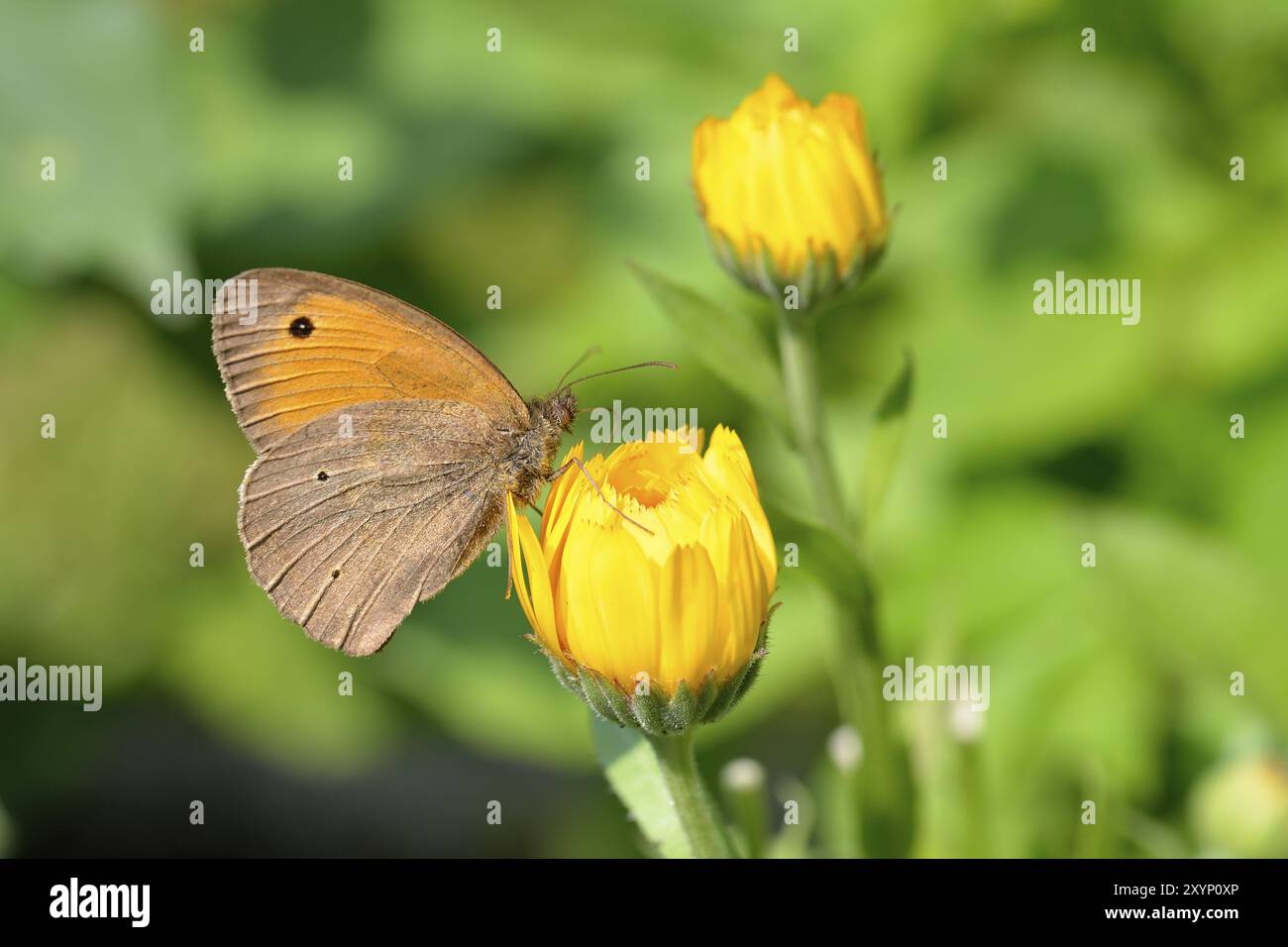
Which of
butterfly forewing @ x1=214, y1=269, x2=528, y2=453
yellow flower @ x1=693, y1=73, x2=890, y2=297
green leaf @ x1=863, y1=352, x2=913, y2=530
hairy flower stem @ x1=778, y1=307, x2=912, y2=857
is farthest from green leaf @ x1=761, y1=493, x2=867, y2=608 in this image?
butterfly forewing @ x1=214, y1=269, x2=528, y2=453

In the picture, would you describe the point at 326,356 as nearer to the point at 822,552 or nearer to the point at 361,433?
the point at 361,433

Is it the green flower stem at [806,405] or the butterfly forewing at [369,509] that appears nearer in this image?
the green flower stem at [806,405]

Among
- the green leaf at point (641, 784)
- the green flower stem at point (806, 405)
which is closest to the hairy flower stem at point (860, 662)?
the green flower stem at point (806, 405)

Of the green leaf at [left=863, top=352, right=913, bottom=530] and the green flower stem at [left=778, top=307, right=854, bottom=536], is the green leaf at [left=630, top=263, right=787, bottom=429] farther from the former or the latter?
the green leaf at [left=863, top=352, right=913, bottom=530]

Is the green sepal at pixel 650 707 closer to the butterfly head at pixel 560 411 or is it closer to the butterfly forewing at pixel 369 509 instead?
the butterfly forewing at pixel 369 509
